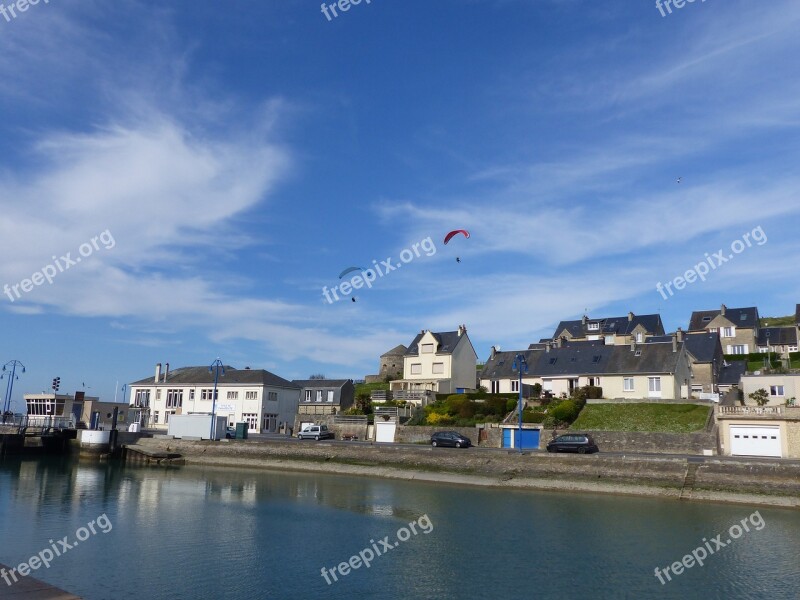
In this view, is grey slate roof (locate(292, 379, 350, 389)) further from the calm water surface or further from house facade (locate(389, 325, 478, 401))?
the calm water surface

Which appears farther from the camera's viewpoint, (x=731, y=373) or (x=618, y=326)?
(x=618, y=326)

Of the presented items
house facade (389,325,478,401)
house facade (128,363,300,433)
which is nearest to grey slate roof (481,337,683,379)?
house facade (389,325,478,401)

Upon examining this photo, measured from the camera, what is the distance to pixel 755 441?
45969 millimetres

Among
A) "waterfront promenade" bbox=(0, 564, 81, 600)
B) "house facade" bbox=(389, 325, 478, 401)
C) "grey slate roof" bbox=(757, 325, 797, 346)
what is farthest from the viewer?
"grey slate roof" bbox=(757, 325, 797, 346)

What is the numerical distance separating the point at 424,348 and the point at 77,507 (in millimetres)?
48716

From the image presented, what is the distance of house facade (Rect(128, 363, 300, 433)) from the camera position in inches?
3120

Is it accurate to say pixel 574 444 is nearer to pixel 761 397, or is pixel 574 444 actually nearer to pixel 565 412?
pixel 565 412

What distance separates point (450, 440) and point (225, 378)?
Answer: 39033 millimetres

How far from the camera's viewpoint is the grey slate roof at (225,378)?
79.9m

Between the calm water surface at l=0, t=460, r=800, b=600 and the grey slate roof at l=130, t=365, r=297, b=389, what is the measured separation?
37.0m

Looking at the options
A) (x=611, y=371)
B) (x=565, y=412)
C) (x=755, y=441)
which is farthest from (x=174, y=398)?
(x=755, y=441)

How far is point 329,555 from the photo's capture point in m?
24.9

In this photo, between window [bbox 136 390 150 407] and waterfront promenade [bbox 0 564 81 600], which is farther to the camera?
window [bbox 136 390 150 407]

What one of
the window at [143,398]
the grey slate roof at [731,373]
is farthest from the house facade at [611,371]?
the window at [143,398]
